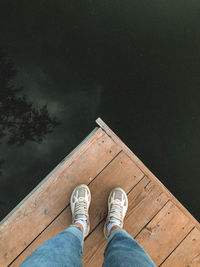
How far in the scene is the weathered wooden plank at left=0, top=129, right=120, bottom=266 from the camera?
1.40 meters

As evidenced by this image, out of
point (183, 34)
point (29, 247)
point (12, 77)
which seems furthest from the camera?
point (183, 34)

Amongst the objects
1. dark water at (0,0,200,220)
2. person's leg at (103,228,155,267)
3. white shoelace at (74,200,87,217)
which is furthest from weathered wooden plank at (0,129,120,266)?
person's leg at (103,228,155,267)

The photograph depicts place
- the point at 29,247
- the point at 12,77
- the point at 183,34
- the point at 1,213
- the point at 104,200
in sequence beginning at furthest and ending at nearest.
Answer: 1. the point at 183,34
2. the point at 12,77
3. the point at 1,213
4. the point at 104,200
5. the point at 29,247

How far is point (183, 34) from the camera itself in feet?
6.50

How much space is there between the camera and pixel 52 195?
1479 mm

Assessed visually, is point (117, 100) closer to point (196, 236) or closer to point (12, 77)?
point (12, 77)

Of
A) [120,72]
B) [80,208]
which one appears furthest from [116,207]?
[120,72]

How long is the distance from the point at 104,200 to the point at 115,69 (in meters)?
1.15

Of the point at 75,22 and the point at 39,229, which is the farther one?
the point at 75,22

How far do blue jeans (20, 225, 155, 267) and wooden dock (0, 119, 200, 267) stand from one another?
0.42 m

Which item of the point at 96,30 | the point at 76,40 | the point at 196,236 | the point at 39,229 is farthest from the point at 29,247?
the point at 96,30

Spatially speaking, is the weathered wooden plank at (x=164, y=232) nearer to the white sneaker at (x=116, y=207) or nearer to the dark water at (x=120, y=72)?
the white sneaker at (x=116, y=207)

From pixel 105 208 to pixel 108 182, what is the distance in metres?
0.19

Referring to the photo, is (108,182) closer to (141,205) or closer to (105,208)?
(105,208)
